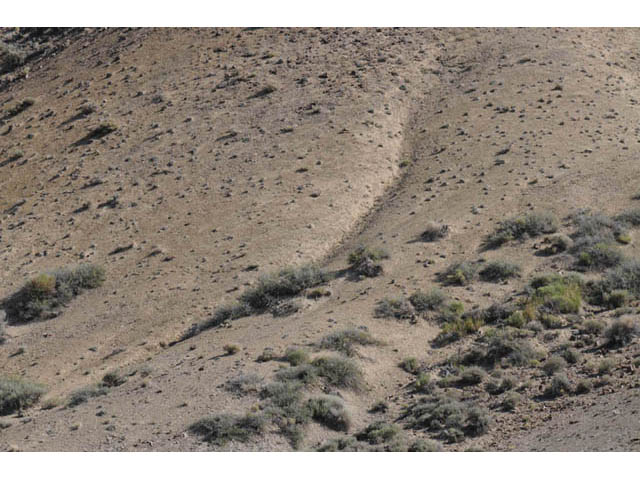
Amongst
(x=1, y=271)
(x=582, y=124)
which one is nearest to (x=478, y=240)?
(x=582, y=124)

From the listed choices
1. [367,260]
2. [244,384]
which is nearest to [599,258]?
[367,260]

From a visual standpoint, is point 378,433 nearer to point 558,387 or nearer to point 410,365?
point 410,365

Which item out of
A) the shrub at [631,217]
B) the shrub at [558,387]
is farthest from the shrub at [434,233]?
the shrub at [558,387]

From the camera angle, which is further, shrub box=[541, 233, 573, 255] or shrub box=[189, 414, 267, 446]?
shrub box=[541, 233, 573, 255]

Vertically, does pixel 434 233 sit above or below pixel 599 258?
above

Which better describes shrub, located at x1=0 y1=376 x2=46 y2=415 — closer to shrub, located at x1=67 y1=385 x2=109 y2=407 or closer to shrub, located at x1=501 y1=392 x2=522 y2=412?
shrub, located at x1=67 y1=385 x2=109 y2=407

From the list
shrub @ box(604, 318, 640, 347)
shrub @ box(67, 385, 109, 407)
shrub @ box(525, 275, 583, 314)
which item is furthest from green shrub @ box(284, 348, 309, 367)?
shrub @ box(604, 318, 640, 347)

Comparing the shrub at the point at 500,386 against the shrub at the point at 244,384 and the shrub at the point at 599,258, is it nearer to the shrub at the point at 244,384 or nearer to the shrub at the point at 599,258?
the shrub at the point at 244,384
